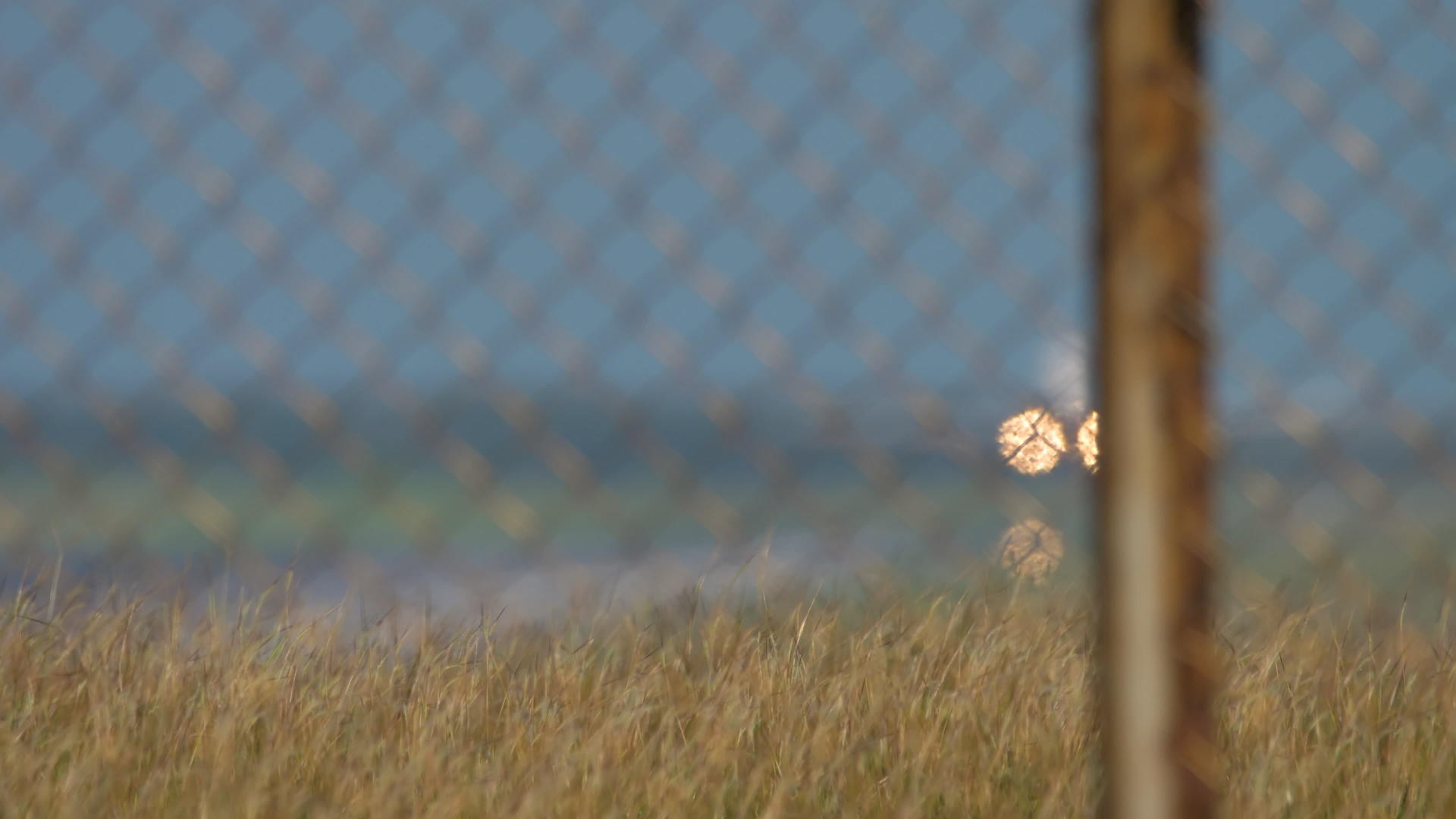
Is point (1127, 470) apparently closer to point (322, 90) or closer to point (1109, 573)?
point (1109, 573)

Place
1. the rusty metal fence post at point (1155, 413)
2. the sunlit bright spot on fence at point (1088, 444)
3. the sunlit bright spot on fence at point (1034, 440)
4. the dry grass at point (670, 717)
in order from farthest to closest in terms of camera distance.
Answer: the dry grass at point (670, 717) → the sunlit bright spot on fence at point (1034, 440) → the sunlit bright spot on fence at point (1088, 444) → the rusty metal fence post at point (1155, 413)

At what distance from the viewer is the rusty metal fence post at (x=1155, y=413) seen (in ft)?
5.39

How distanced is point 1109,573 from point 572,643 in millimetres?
1731

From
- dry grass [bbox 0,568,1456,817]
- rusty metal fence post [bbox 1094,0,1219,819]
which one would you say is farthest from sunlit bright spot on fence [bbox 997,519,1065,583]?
rusty metal fence post [bbox 1094,0,1219,819]

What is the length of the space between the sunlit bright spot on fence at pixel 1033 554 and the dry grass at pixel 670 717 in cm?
10

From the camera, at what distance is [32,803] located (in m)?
2.54

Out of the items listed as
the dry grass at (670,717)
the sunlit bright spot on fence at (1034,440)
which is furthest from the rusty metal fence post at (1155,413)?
the dry grass at (670,717)

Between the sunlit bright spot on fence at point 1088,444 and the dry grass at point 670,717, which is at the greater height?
the sunlit bright spot on fence at point 1088,444

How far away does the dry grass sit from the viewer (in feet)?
8.57

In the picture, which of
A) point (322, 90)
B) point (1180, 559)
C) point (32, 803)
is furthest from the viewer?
point (32, 803)

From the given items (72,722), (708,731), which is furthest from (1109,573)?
(72,722)

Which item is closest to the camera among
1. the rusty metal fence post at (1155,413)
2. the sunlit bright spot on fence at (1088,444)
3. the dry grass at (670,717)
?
the rusty metal fence post at (1155,413)

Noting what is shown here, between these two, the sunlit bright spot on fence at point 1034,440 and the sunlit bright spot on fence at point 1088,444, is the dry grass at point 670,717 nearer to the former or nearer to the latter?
the sunlit bright spot on fence at point 1034,440

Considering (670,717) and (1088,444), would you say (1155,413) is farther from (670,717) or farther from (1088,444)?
(670,717)
